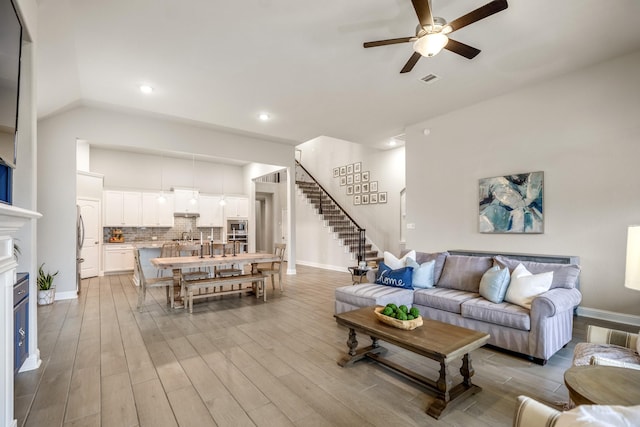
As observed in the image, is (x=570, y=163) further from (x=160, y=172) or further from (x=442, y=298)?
(x=160, y=172)

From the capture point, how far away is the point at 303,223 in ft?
31.8

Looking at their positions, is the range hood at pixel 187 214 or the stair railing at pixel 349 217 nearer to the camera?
the stair railing at pixel 349 217

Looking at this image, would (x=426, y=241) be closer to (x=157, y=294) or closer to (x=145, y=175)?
(x=157, y=294)

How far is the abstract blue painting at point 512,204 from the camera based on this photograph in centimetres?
465

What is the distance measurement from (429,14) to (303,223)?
24.9 feet

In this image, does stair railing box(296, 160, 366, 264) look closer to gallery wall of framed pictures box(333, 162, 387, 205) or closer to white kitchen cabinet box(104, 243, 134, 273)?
gallery wall of framed pictures box(333, 162, 387, 205)

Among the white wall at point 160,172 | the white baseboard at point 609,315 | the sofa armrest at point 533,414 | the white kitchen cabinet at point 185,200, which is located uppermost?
the white wall at point 160,172

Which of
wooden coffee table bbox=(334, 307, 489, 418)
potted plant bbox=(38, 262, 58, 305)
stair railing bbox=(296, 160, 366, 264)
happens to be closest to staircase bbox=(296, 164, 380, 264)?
stair railing bbox=(296, 160, 366, 264)

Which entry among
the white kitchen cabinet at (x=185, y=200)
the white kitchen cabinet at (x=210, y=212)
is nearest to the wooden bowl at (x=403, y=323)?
the white kitchen cabinet at (x=185, y=200)

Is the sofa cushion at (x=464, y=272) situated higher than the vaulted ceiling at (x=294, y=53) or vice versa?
the vaulted ceiling at (x=294, y=53)

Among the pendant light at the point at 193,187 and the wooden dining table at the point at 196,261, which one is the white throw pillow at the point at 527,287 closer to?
the wooden dining table at the point at 196,261

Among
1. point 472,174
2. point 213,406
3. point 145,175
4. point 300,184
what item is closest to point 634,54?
point 472,174

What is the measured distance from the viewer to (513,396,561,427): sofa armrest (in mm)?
1024

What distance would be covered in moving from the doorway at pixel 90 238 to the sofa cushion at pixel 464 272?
7716mm
